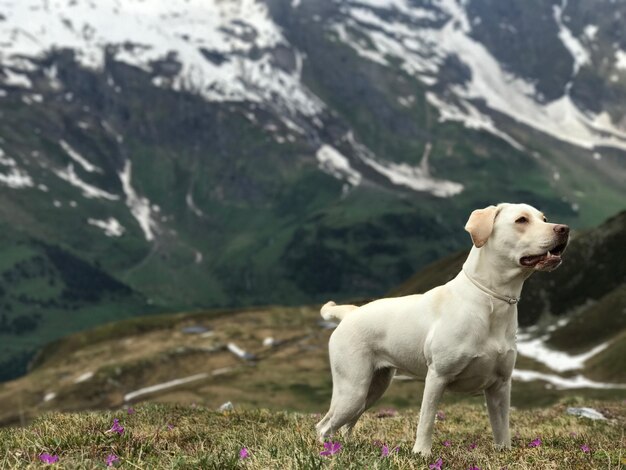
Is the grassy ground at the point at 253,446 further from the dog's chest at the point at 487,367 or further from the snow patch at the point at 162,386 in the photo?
the snow patch at the point at 162,386

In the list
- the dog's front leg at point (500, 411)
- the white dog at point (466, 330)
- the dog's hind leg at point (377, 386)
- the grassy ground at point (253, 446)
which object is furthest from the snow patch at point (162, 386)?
the dog's front leg at point (500, 411)

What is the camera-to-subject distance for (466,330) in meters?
10.6

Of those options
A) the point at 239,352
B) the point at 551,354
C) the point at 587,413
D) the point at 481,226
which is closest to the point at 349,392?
the point at 481,226

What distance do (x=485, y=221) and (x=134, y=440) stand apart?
6388 mm

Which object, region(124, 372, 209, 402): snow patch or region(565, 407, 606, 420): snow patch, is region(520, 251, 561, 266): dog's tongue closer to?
region(565, 407, 606, 420): snow patch

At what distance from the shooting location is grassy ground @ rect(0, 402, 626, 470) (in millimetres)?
7824

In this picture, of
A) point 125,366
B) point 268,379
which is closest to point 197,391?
point 268,379

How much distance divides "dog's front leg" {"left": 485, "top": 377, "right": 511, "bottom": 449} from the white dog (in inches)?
0.7

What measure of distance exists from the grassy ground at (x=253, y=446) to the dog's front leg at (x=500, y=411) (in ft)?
0.81

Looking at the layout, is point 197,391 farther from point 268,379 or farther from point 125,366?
point 125,366

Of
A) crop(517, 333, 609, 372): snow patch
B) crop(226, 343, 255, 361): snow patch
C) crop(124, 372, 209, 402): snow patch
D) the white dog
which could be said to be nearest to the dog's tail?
the white dog

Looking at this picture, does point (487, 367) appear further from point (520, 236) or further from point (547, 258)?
point (520, 236)

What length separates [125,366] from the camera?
134750 millimetres

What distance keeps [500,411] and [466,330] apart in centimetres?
185
